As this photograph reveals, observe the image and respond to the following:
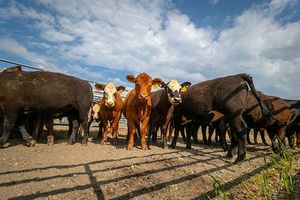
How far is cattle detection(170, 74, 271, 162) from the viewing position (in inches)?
245

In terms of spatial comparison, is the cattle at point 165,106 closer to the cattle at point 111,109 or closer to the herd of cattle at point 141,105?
the herd of cattle at point 141,105

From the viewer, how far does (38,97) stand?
7.64 meters

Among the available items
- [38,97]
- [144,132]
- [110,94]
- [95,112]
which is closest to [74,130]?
[38,97]

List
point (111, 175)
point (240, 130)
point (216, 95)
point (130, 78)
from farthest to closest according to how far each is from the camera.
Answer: point (130, 78), point (216, 95), point (240, 130), point (111, 175)

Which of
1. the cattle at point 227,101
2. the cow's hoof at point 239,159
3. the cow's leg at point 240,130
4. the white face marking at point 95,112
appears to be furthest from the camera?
the white face marking at point 95,112

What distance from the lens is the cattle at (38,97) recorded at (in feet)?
24.1

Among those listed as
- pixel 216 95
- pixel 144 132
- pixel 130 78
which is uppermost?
pixel 130 78

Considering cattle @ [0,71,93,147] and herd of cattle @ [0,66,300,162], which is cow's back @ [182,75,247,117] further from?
cattle @ [0,71,93,147]

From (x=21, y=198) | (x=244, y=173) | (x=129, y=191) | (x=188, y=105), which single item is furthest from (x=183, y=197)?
(x=188, y=105)

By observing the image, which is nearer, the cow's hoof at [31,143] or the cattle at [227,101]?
the cattle at [227,101]

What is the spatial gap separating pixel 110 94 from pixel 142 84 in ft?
5.03

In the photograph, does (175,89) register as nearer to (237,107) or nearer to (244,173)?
(237,107)

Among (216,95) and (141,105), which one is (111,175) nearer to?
(141,105)

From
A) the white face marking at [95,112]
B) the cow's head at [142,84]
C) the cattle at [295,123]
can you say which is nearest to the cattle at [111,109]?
the cow's head at [142,84]
